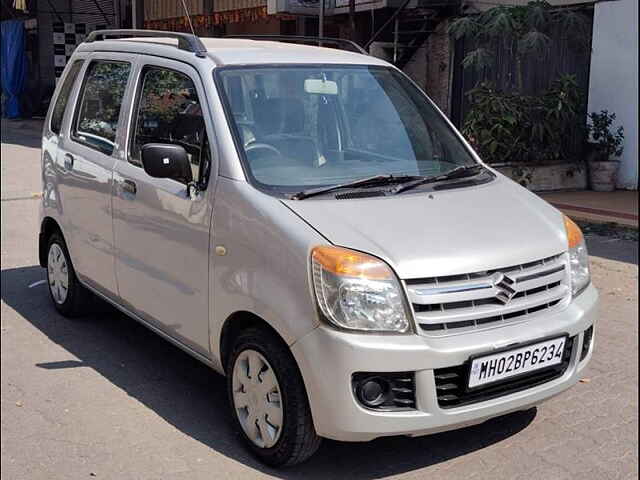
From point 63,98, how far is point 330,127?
2343 mm

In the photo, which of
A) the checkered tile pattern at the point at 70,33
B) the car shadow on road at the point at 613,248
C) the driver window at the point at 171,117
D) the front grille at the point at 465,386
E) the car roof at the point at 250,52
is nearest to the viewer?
the front grille at the point at 465,386

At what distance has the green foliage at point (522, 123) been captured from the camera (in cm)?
1076

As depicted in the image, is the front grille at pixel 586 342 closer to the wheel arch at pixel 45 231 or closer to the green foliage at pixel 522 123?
the wheel arch at pixel 45 231

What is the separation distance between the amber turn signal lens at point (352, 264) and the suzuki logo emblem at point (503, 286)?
48 centimetres

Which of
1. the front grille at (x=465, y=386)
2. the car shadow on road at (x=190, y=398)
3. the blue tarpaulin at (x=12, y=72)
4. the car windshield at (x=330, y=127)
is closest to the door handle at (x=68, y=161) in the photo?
the car shadow on road at (x=190, y=398)

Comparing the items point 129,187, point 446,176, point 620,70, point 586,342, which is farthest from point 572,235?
point 620,70

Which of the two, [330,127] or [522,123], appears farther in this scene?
[522,123]

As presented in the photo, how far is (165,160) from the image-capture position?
3.83 metres

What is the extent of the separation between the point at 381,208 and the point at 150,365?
2063mm

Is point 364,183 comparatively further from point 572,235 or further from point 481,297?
point 572,235

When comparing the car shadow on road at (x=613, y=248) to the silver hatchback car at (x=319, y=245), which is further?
the car shadow on road at (x=613, y=248)

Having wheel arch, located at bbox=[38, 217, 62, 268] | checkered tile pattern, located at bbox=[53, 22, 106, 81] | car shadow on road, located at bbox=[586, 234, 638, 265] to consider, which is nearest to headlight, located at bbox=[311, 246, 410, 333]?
wheel arch, located at bbox=[38, 217, 62, 268]

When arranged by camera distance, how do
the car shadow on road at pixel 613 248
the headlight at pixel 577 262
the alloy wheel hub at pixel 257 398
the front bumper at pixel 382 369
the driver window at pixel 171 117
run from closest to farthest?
the front bumper at pixel 382 369 → the alloy wheel hub at pixel 257 398 → the headlight at pixel 577 262 → the driver window at pixel 171 117 → the car shadow on road at pixel 613 248

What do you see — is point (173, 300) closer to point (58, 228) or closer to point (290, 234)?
point (290, 234)
